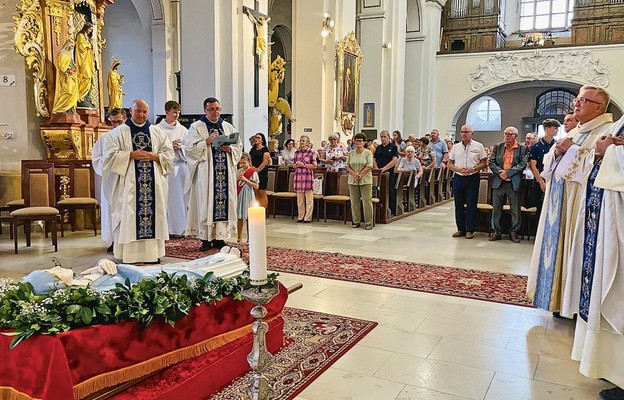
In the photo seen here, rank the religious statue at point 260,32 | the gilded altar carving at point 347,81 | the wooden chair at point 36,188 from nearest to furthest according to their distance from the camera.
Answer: the wooden chair at point 36,188 → the religious statue at point 260,32 → the gilded altar carving at point 347,81

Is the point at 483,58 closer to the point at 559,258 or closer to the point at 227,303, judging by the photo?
the point at 559,258

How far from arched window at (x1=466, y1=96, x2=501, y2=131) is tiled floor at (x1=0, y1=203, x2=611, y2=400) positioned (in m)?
18.3

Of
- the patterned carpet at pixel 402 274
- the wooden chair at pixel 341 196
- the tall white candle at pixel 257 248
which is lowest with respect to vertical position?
the patterned carpet at pixel 402 274

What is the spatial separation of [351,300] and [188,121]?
611 centimetres

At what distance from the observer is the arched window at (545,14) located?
2264cm

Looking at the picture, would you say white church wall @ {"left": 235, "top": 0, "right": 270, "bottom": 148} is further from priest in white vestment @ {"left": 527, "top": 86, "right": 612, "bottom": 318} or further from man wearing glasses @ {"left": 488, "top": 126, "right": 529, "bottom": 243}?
priest in white vestment @ {"left": 527, "top": 86, "right": 612, "bottom": 318}

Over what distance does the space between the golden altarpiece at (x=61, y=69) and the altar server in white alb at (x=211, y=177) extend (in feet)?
9.33

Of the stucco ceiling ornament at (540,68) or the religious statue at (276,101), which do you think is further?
the stucco ceiling ornament at (540,68)

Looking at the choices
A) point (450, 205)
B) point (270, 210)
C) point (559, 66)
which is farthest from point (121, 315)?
point (559, 66)

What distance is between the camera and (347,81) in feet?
46.0

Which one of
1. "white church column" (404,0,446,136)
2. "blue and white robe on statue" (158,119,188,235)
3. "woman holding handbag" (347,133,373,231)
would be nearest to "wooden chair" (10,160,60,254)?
"blue and white robe on statue" (158,119,188,235)

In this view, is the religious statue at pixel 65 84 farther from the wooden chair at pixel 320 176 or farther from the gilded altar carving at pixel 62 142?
the wooden chair at pixel 320 176

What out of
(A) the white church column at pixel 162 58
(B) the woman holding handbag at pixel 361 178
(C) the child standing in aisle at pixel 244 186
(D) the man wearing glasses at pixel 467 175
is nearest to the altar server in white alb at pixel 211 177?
(C) the child standing in aisle at pixel 244 186

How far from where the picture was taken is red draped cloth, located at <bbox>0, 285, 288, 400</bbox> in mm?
2078
